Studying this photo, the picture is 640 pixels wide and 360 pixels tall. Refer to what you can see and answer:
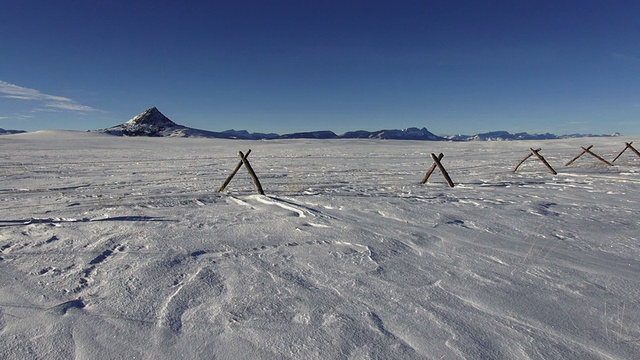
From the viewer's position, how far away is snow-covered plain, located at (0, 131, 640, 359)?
336 cm

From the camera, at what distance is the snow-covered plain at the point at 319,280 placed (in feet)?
11.0

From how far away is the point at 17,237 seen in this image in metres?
6.24

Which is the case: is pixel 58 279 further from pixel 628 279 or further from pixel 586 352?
pixel 628 279

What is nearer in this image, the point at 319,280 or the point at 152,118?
the point at 319,280

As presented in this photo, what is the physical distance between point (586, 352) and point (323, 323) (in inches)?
97.5

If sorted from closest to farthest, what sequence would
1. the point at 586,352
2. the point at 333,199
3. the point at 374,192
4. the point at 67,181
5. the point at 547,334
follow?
the point at 586,352, the point at 547,334, the point at 333,199, the point at 374,192, the point at 67,181

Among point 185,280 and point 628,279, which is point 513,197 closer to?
point 628,279

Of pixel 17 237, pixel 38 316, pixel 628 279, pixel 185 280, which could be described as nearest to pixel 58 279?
pixel 38 316

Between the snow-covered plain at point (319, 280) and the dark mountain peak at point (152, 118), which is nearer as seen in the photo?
the snow-covered plain at point (319, 280)

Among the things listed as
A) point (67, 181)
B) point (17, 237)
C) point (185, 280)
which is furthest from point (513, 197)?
point (67, 181)

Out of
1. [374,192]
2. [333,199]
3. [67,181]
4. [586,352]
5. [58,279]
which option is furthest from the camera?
[67,181]

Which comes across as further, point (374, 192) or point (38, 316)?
point (374, 192)

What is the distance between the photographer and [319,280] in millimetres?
4664

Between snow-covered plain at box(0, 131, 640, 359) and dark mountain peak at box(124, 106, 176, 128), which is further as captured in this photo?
dark mountain peak at box(124, 106, 176, 128)
